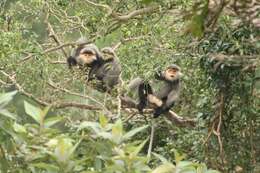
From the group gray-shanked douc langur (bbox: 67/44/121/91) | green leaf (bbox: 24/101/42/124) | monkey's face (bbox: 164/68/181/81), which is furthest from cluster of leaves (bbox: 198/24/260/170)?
green leaf (bbox: 24/101/42/124)

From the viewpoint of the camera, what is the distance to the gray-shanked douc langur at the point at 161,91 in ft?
25.2

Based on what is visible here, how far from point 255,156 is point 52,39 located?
287 cm

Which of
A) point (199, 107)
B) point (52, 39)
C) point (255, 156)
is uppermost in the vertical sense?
point (52, 39)

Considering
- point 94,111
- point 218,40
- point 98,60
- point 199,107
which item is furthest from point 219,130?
point 98,60

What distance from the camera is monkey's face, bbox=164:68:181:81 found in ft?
25.1

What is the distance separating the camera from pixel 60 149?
2.14 meters

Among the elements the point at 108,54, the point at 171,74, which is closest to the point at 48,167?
the point at 171,74

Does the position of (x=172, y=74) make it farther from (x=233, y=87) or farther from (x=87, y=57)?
(x=233, y=87)

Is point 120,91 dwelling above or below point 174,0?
below

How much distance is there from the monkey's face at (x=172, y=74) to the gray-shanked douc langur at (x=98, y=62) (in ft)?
1.81

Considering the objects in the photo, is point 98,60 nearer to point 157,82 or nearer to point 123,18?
point 157,82

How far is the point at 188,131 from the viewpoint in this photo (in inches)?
290

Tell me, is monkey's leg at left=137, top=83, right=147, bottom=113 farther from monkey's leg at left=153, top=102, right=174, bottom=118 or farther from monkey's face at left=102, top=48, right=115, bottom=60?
monkey's face at left=102, top=48, right=115, bottom=60

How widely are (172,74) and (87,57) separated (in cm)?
126
